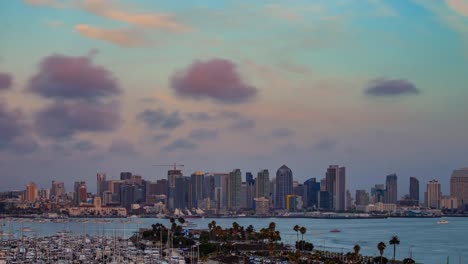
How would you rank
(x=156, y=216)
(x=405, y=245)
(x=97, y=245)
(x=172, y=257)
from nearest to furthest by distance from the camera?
(x=172, y=257) < (x=97, y=245) < (x=405, y=245) < (x=156, y=216)

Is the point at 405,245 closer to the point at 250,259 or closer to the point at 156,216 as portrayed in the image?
the point at 250,259

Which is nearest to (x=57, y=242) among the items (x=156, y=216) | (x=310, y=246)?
(x=310, y=246)

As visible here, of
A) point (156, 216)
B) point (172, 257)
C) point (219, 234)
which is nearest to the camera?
point (172, 257)

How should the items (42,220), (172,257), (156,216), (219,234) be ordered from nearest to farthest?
(172,257)
(219,234)
(42,220)
(156,216)

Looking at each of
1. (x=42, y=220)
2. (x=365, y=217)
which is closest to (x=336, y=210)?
(x=365, y=217)

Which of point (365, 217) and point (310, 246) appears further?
point (365, 217)

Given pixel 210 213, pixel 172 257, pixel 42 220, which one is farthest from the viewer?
pixel 210 213

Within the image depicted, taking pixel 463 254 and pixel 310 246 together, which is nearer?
pixel 310 246

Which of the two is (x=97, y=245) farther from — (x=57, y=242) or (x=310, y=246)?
(x=310, y=246)
